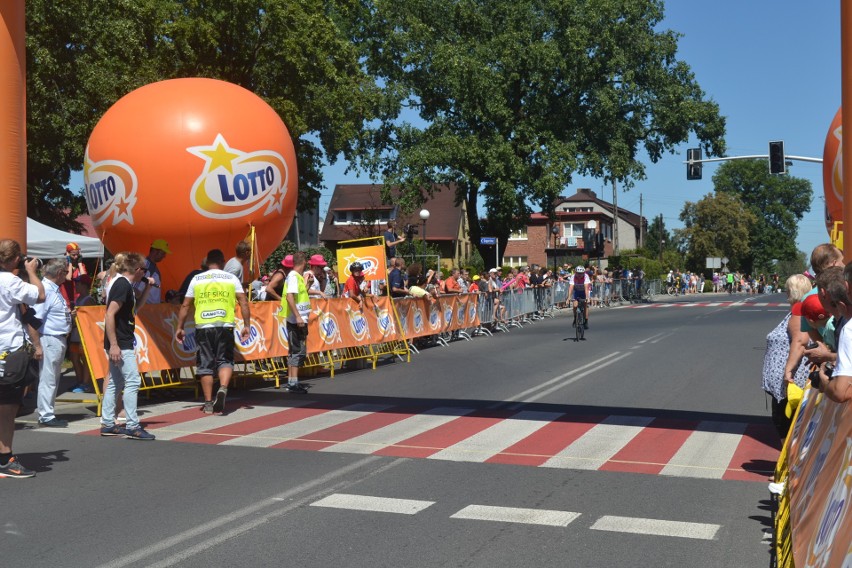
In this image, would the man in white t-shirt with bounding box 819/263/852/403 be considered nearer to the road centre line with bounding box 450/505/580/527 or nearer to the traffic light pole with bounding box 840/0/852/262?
the road centre line with bounding box 450/505/580/527

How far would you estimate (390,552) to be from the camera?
5.63 m

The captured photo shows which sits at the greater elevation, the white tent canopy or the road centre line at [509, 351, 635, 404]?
the white tent canopy

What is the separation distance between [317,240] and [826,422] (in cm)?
8085

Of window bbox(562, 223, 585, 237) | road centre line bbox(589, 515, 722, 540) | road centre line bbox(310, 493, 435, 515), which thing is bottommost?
road centre line bbox(589, 515, 722, 540)

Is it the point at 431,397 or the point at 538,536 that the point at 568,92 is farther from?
the point at 538,536

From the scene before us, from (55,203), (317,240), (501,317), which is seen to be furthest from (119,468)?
(317,240)

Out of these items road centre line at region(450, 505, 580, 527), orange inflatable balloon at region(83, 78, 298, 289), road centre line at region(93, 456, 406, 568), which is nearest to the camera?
road centre line at region(93, 456, 406, 568)

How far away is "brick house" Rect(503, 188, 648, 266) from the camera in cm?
9656

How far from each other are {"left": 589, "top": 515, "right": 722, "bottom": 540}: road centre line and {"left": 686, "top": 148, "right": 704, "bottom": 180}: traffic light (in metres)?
32.4

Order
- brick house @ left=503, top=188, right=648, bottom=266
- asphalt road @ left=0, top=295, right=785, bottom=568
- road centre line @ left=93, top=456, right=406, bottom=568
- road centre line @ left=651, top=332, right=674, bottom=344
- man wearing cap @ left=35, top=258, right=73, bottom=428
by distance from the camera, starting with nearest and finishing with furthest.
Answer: road centre line @ left=93, top=456, right=406, bottom=568 → asphalt road @ left=0, top=295, right=785, bottom=568 → man wearing cap @ left=35, top=258, right=73, bottom=428 → road centre line @ left=651, top=332, right=674, bottom=344 → brick house @ left=503, top=188, right=648, bottom=266

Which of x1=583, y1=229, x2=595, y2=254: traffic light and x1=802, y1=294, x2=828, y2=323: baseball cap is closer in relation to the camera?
x1=802, y1=294, x2=828, y2=323: baseball cap

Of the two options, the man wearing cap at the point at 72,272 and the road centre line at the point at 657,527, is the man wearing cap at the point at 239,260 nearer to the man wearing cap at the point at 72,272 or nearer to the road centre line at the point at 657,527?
the man wearing cap at the point at 72,272

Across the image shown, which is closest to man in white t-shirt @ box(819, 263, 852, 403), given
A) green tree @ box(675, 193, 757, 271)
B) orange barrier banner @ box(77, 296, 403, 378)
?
orange barrier banner @ box(77, 296, 403, 378)

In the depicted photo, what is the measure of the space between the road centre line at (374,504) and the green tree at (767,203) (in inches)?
4643
